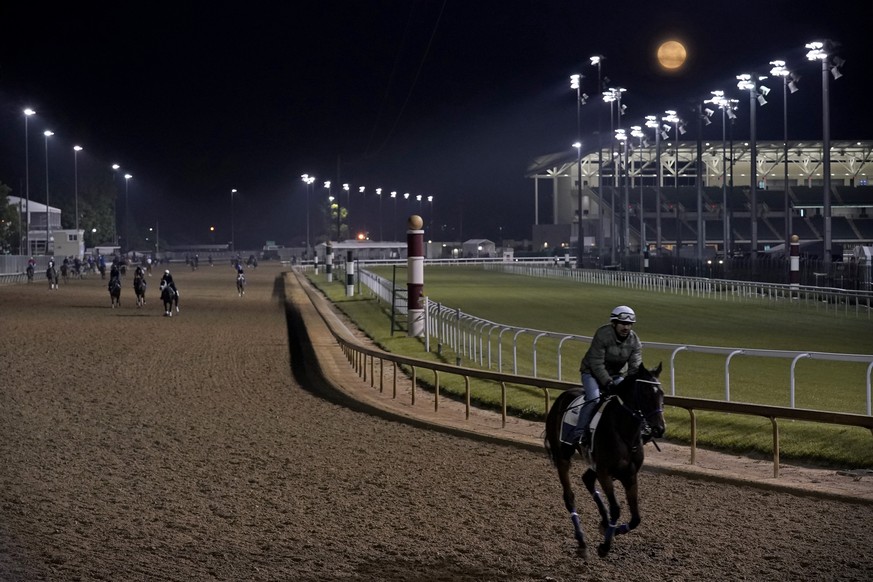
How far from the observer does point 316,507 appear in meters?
8.44

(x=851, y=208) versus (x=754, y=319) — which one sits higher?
(x=851, y=208)

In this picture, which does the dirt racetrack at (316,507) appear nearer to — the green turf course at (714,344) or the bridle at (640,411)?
the bridle at (640,411)

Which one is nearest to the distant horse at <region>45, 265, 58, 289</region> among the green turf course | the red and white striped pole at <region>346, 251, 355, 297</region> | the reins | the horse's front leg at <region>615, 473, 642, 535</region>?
the green turf course

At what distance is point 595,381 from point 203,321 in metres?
22.1

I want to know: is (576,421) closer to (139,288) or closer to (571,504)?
(571,504)

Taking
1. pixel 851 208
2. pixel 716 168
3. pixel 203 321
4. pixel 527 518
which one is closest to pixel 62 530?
pixel 527 518

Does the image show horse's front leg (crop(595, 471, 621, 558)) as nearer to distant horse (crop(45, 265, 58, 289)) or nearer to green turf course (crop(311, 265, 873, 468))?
green turf course (crop(311, 265, 873, 468))

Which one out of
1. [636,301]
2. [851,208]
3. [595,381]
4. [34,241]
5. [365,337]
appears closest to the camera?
[595,381]

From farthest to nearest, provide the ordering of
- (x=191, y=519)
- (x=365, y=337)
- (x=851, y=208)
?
(x=851, y=208)
(x=365, y=337)
(x=191, y=519)

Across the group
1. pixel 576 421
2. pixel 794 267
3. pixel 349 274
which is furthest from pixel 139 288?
pixel 576 421

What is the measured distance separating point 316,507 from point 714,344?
13.4 meters

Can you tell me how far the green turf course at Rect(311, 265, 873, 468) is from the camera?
37.4ft

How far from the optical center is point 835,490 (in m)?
9.03

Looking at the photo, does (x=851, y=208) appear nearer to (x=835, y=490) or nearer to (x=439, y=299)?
(x=439, y=299)
